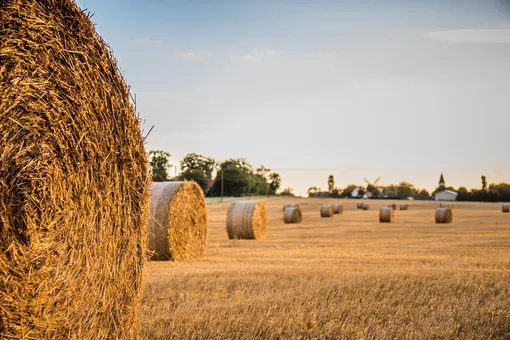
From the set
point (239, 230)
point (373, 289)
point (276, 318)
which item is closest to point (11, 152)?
point (276, 318)

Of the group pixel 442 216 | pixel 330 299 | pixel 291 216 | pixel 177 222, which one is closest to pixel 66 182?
pixel 330 299

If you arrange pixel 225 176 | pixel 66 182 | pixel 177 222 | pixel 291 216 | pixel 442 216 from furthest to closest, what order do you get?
pixel 225 176 < pixel 291 216 < pixel 442 216 < pixel 177 222 < pixel 66 182

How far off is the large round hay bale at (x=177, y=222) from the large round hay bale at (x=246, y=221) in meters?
5.99

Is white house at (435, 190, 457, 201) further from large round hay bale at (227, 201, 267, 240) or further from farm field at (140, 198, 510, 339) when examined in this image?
farm field at (140, 198, 510, 339)

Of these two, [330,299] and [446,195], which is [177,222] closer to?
[330,299]

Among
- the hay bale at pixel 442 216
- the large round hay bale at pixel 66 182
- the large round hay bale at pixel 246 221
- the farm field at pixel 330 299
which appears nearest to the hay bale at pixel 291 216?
the hay bale at pixel 442 216

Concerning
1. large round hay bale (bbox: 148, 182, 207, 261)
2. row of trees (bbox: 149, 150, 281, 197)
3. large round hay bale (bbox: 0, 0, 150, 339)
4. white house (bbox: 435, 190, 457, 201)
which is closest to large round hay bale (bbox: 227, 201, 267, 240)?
large round hay bale (bbox: 148, 182, 207, 261)

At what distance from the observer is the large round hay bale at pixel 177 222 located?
11.9 m

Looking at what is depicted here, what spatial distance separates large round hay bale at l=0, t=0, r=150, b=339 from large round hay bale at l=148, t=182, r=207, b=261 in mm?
6386

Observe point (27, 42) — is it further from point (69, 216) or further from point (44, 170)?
point (69, 216)

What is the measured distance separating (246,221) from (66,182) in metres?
14.9

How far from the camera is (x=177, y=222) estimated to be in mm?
12367

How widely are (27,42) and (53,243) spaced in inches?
55.9

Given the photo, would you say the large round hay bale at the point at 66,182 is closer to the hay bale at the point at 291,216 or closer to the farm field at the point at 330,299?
the farm field at the point at 330,299
